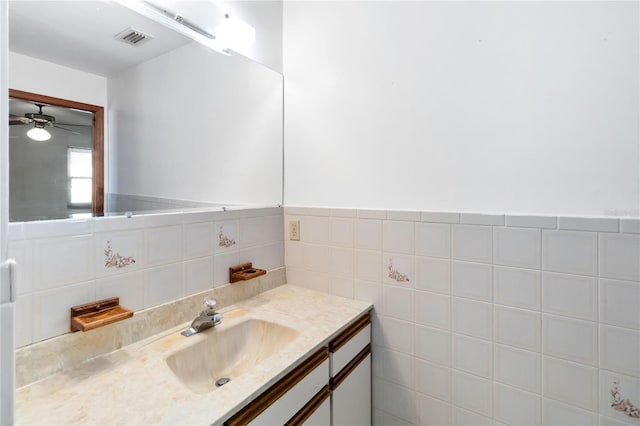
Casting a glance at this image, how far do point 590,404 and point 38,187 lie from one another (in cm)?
175

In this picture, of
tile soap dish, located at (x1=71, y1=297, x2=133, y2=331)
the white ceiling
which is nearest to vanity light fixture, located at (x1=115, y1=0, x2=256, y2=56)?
the white ceiling

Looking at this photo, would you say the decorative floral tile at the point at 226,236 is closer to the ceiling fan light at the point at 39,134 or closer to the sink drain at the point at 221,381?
the sink drain at the point at 221,381

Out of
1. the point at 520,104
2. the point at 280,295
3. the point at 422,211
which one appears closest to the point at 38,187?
the point at 280,295

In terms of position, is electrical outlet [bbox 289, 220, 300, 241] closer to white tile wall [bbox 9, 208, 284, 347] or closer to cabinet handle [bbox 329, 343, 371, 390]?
white tile wall [bbox 9, 208, 284, 347]

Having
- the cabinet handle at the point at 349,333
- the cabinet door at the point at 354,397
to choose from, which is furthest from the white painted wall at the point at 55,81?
the cabinet door at the point at 354,397

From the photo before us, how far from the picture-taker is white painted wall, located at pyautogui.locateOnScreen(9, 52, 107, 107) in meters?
0.84

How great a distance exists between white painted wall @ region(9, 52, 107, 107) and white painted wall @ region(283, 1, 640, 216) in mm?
848

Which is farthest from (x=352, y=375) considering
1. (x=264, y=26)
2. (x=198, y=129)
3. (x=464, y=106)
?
(x=264, y=26)

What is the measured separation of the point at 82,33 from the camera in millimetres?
979

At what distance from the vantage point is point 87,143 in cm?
98

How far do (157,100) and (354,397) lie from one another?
1403 millimetres

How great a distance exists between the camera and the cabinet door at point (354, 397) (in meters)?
1.15

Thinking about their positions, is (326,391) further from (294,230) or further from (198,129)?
(198,129)

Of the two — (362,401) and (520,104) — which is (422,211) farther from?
(362,401)
